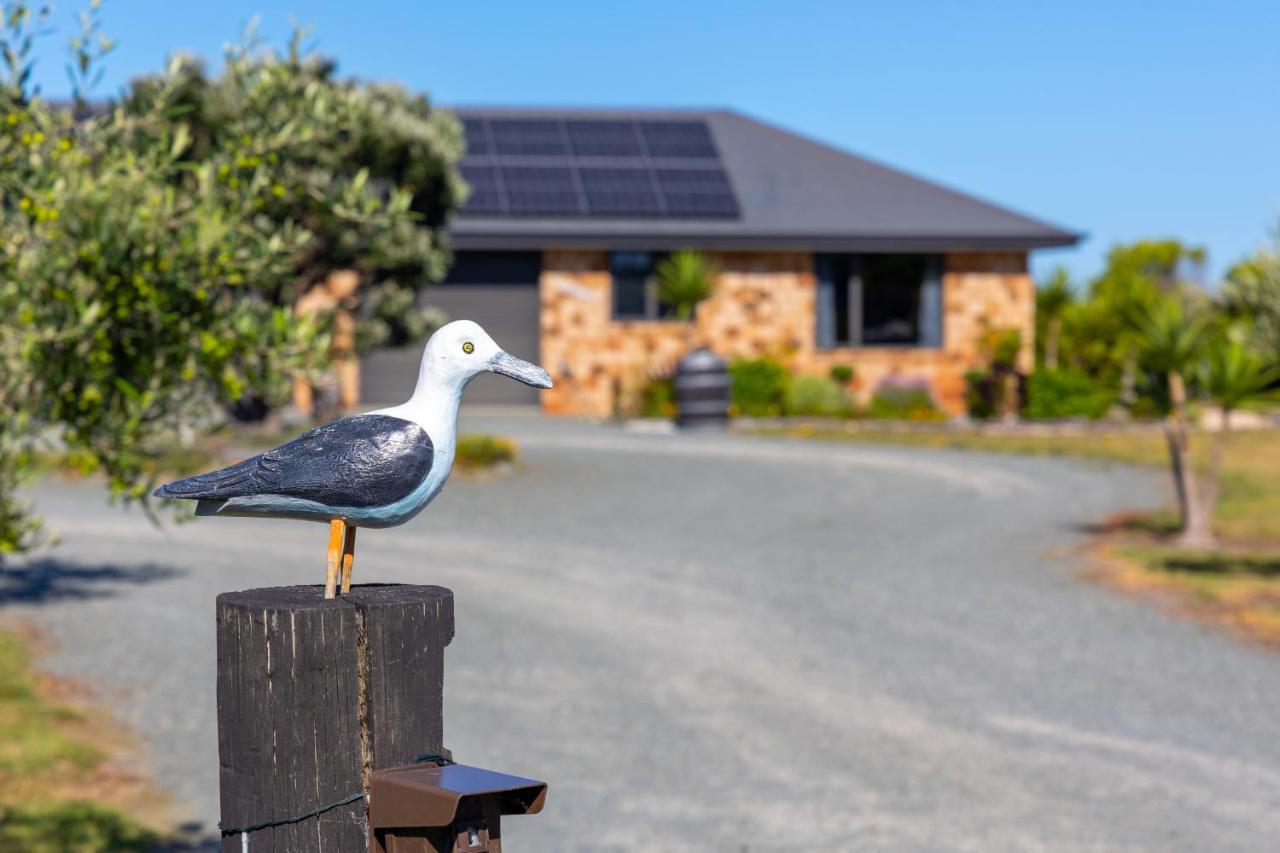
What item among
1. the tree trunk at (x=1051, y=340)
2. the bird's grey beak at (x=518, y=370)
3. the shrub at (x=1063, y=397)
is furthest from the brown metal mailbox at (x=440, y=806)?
the tree trunk at (x=1051, y=340)

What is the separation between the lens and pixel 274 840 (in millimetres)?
2748

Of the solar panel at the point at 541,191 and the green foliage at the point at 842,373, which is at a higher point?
the solar panel at the point at 541,191

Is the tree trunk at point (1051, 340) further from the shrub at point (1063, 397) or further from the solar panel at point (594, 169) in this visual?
the solar panel at point (594, 169)

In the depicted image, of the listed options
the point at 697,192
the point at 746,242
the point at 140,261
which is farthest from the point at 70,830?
the point at 697,192

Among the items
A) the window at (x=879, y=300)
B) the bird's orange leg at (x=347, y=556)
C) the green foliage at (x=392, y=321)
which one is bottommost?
the bird's orange leg at (x=347, y=556)

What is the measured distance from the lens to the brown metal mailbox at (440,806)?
2.60 m

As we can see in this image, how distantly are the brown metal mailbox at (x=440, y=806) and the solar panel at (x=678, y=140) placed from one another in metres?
29.5

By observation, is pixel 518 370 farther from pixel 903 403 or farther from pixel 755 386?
Answer: pixel 903 403

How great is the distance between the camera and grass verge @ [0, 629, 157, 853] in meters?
7.09

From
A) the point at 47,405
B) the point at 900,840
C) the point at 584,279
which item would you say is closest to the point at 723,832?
the point at 900,840

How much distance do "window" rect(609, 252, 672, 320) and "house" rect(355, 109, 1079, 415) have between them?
1.2 inches

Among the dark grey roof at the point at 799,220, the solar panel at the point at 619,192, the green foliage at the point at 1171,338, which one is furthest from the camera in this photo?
the solar panel at the point at 619,192

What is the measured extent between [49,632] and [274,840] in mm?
9648

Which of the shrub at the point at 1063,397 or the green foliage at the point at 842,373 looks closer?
the shrub at the point at 1063,397
